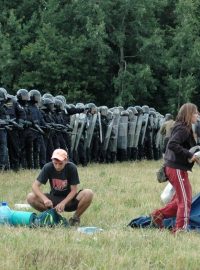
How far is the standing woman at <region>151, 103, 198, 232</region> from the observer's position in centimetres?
866

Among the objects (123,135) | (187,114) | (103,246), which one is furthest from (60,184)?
(123,135)

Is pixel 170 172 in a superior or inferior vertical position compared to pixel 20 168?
superior

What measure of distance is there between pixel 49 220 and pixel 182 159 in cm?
178

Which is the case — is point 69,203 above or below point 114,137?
above

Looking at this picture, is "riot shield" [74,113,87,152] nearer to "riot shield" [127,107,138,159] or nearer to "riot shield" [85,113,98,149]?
"riot shield" [85,113,98,149]

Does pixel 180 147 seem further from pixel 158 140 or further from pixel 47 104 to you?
pixel 158 140

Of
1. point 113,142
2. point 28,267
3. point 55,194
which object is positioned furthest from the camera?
point 113,142

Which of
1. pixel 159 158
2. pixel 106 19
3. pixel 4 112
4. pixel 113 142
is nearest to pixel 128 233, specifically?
pixel 4 112

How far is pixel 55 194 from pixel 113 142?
12958mm

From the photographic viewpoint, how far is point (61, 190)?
9539mm

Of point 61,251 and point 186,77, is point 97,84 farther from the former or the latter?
point 61,251

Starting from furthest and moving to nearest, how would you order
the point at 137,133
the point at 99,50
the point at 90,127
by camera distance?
1. the point at 99,50
2. the point at 137,133
3. the point at 90,127

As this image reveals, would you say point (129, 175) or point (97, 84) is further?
point (97, 84)

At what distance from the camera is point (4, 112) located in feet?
53.9
